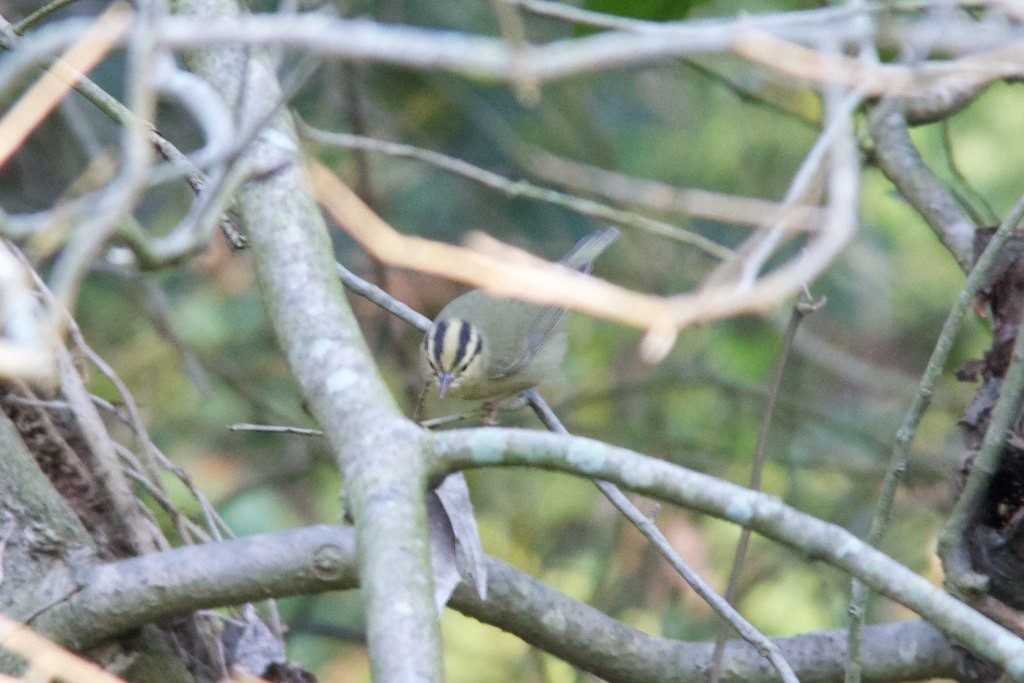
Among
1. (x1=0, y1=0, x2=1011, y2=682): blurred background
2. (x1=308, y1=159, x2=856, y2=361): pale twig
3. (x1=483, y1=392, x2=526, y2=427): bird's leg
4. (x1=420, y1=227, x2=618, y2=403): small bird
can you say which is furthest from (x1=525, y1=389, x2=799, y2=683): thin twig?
(x1=0, y1=0, x2=1011, y2=682): blurred background

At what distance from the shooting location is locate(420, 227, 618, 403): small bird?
4379mm

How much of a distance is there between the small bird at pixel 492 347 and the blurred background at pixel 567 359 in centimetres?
42

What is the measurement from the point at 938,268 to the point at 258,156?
5.59m

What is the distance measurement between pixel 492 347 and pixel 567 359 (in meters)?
2.07

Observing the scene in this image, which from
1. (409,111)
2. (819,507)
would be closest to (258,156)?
(409,111)

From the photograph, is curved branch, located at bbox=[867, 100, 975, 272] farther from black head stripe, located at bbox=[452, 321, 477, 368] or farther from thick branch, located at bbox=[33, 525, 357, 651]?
thick branch, located at bbox=[33, 525, 357, 651]

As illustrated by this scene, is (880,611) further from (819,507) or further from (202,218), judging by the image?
(202,218)

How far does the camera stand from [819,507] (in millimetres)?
5613

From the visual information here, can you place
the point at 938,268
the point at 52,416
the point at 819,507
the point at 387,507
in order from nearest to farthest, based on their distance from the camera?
the point at 387,507, the point at 52,416, the point at 819,507, the point at 938,268

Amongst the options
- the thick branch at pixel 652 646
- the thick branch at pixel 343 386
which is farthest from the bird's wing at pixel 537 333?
the thick branch at pixel 343 386

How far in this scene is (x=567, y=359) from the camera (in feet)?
21.8

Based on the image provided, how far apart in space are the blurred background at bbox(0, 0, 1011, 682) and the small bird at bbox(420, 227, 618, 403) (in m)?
0.42

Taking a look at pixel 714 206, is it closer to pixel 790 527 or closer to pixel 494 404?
pixel 790 527

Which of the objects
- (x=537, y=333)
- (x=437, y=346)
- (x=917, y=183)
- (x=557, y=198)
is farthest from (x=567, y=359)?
(x=557, y=198)
